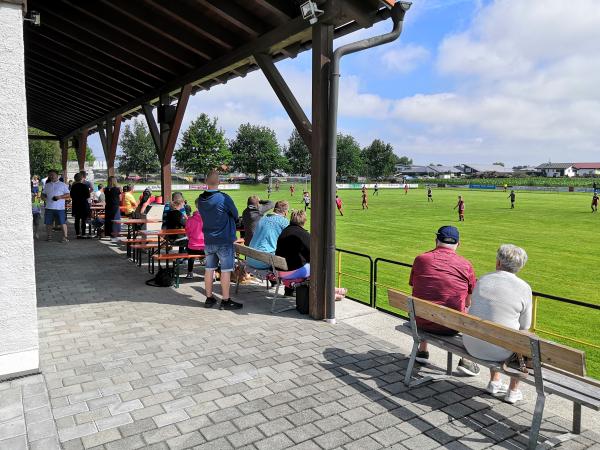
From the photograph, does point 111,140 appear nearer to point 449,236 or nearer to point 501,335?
point 449,236

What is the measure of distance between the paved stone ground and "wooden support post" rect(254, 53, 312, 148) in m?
2.36

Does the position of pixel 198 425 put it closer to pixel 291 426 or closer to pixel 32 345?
pixel 291 426

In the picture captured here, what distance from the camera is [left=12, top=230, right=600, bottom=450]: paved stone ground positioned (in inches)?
119

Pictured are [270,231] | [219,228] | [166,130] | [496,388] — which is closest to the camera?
[496,388]

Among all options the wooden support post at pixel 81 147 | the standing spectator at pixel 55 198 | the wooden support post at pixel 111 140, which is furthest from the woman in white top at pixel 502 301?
the wooden support post at pixel 81 147

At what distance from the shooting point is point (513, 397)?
3496 millimetres

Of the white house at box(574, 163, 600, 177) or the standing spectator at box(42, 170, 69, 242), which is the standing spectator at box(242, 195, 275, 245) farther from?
the white house at box(574, 163, 600, 177)

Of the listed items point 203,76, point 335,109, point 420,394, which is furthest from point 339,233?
point 420,394

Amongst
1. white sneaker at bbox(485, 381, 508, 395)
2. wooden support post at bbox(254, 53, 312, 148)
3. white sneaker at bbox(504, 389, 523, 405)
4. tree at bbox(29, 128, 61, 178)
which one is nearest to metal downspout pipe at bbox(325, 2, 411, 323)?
wooden support post at bbox(254, 53, 312, 148)

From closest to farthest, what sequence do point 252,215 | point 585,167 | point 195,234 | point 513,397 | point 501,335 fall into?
point 501,335 < point 513,397 < point 195,234 < point 252,215 < point 585,167

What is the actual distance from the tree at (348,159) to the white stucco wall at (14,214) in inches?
3839

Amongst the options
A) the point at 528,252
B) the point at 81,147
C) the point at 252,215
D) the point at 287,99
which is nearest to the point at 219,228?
the point at 287,99

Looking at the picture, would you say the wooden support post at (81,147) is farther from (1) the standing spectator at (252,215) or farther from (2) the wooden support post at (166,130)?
(1) the standing spectator at (252,215)

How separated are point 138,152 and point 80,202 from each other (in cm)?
8184
